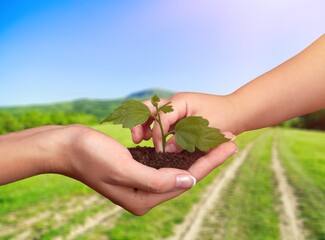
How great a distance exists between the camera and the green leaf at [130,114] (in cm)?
203

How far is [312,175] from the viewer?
11109 millimetres

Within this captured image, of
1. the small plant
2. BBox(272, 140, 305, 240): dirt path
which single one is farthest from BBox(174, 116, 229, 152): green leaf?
BBox(272, 140, 305, 240): dirt path

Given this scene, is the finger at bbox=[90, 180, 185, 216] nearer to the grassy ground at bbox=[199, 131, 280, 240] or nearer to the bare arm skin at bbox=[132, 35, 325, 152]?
the bare arm skin at bbox=[132, 35, 325, 152]

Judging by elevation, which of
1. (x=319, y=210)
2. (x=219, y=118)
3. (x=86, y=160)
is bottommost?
(x=319, y=210)

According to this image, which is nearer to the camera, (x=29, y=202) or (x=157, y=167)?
(x=157, y=167)

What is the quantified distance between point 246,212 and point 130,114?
540cm

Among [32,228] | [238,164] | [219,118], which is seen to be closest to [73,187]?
[32,228]

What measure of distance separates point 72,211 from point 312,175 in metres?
6.50

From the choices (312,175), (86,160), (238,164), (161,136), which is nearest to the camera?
(86,160)

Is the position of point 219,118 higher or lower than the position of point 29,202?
higher

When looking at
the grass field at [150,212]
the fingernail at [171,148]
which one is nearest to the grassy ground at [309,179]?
the grass field at [150,212]

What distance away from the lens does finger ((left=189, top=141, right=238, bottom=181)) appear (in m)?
2.01

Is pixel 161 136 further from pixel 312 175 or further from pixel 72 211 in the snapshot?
pixel 312 175

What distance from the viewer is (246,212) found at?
278 inches
